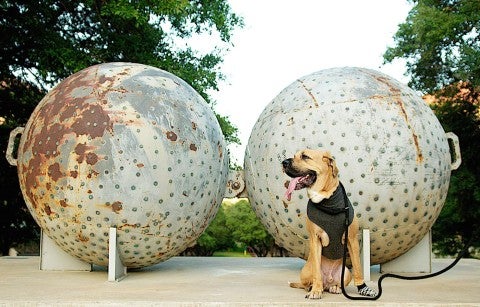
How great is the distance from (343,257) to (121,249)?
8.48 feet

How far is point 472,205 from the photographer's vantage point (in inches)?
696

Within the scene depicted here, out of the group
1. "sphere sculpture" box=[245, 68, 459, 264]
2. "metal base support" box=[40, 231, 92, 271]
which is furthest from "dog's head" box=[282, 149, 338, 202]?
"metal base support" box=[40, 231, 92, 271]

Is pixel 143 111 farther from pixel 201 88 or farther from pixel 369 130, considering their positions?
pixel 201 88

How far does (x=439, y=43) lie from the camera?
1675 centimetres

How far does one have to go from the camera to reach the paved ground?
5133mm

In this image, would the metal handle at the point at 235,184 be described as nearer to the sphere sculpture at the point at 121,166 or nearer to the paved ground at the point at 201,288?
the sphere sculpture at the point at 121,166

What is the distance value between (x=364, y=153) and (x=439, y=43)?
37.1ft

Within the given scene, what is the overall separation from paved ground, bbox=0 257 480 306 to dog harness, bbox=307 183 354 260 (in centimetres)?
48

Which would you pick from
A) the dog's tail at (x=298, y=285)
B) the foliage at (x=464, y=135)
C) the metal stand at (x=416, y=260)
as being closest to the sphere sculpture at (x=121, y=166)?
the dog's tail at (x=298, y=285)

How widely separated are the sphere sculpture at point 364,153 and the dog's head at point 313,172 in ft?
3.65

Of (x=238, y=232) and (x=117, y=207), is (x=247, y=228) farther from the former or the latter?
(x=117, y=207)

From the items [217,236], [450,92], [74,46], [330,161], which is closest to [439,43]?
[450,92]

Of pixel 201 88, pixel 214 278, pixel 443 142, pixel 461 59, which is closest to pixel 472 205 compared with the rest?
pixel 461 59

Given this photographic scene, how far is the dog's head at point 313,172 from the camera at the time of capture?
5.47 metres
